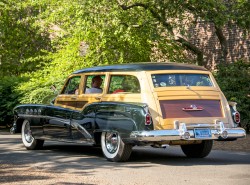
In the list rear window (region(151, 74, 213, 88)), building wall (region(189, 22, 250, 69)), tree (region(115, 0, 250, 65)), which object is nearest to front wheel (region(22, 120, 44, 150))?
rear window (region(151, 74, 213, 88))

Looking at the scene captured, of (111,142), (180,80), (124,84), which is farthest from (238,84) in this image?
(111,142)

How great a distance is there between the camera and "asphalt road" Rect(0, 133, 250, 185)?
940 cm

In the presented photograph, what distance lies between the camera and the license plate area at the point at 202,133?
11147mm

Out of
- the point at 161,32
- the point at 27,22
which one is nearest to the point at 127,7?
the point at 161,32

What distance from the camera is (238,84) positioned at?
2062cm

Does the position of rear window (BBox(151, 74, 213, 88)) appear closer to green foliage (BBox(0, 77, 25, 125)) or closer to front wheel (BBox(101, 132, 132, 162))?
front wheel (BBox(101, 132, 132, 162))

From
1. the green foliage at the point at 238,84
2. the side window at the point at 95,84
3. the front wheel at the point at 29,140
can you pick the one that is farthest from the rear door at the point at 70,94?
the green foliage at the point at 238,84

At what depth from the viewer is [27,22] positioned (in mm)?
32469

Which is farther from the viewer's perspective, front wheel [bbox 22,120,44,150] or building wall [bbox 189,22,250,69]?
building wall [bbox 189,22,250,69]

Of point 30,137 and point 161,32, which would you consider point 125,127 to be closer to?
point 30,137

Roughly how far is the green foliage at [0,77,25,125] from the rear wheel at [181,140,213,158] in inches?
475

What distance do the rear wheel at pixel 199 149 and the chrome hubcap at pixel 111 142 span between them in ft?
6.19

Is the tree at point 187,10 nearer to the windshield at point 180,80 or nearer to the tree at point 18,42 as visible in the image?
the windshield at point 180,80

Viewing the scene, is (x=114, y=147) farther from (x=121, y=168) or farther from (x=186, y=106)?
(x=186, y=106)
